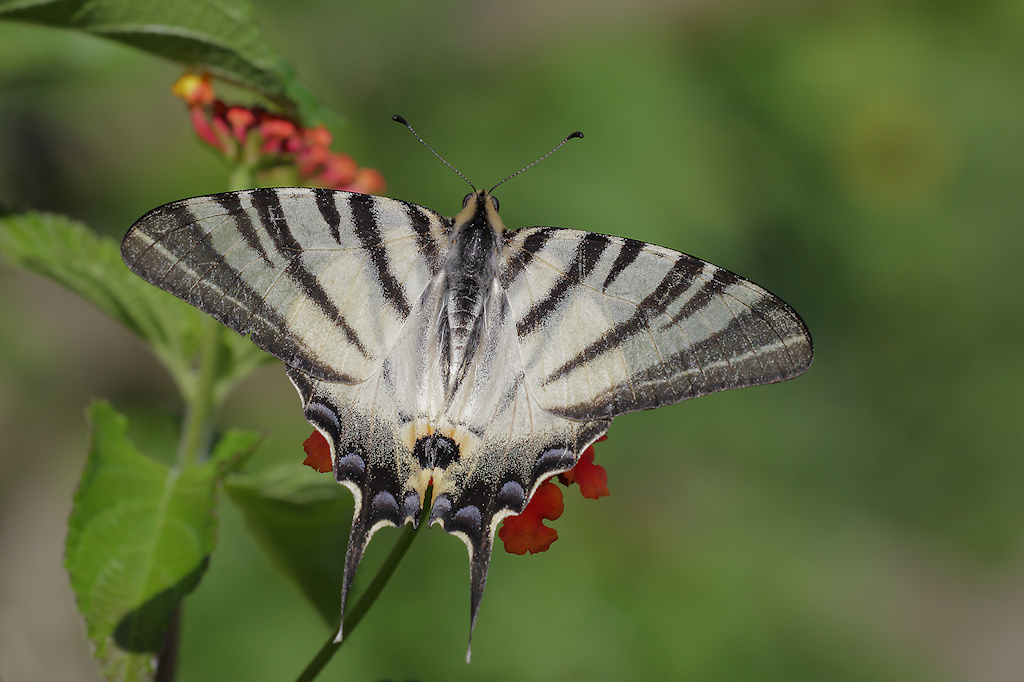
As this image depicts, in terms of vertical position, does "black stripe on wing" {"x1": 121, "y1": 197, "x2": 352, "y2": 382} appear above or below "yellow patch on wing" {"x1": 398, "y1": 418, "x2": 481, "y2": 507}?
above

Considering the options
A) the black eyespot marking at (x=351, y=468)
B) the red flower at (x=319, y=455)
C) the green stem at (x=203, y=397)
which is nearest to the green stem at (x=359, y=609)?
the black eyespot marking at (x=351, y=468)

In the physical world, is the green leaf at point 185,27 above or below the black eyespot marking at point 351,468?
above

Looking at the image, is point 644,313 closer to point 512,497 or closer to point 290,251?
point 512,497

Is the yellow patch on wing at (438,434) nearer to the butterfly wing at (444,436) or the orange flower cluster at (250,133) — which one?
the butterfly wing at (444,436)

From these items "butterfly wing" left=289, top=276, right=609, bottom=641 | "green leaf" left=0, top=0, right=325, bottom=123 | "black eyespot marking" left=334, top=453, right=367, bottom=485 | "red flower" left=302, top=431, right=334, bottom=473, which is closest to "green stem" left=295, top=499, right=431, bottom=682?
"butterfly wing" left=289, top=276, right=609, bottom=641

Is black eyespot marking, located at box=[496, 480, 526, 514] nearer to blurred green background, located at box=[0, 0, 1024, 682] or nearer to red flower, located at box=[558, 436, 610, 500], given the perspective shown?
red flower, located at box=[558, 436, 610, 500]

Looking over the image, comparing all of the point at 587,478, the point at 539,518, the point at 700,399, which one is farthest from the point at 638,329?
the point at 700,399
